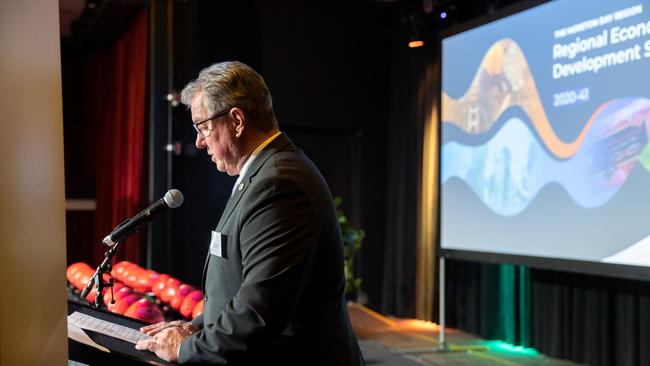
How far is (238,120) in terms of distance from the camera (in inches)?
62.4

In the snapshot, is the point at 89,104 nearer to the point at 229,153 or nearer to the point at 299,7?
the point at 299,7

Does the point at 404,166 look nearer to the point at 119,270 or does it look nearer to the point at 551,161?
the point at 551,161

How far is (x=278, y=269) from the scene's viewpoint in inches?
54.6

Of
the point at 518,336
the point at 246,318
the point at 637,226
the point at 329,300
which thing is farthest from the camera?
the point at 518,336

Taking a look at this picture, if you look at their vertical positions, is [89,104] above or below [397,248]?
above

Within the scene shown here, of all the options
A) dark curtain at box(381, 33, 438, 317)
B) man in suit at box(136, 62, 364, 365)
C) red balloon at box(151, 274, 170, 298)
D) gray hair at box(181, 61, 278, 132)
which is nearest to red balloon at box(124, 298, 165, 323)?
red balloon at box(151, 274, 170, 298)

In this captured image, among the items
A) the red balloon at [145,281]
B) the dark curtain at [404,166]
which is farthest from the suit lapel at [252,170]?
the dark curtain at [404,166]

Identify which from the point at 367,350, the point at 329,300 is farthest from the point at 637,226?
the point at 329,300

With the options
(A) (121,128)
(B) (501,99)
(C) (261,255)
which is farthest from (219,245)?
(A) (121,128)

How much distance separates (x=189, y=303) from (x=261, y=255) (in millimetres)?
1362

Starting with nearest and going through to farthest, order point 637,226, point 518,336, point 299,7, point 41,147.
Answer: point 41,147
point 637,226
point 518,336
point 299,7

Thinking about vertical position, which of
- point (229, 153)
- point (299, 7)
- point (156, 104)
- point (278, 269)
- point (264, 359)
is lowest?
point (264, 359)

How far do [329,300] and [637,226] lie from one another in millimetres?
2829

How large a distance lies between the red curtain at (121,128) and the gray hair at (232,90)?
502cm
